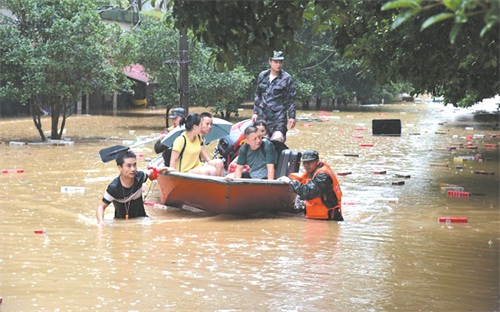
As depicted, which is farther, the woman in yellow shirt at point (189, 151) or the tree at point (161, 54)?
the tree at point (161, 54)

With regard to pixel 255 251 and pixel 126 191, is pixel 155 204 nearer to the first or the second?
pixel 126 191

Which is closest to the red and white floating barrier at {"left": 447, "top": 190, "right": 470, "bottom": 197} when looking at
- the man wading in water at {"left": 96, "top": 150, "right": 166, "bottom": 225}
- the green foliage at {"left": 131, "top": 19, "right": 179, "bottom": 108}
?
the man wading in water at {"left": 96, "top": 150, "right": 166, "bottom": 225}

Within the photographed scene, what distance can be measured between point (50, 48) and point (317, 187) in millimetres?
13584

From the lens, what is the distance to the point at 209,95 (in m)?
32.8

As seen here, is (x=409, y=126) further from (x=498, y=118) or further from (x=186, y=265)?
(x=186, y=265)

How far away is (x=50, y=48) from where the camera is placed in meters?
23.4

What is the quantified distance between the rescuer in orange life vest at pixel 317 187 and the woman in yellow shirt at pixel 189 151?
4.05 ft

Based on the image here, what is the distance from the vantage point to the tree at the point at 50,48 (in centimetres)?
2342

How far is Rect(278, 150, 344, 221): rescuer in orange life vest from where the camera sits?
1149cm

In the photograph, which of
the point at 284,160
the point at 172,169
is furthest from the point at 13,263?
the point at 284,160

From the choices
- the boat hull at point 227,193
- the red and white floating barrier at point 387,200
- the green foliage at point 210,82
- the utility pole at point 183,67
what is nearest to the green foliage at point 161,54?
the green foliage at point 210,82

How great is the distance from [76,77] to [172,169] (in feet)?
41.5

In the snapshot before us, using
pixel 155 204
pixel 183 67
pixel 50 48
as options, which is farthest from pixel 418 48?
pixel 50 48

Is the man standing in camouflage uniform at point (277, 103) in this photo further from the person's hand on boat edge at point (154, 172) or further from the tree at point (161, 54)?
the tree at point (161, 54)
